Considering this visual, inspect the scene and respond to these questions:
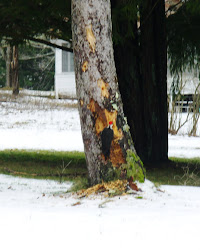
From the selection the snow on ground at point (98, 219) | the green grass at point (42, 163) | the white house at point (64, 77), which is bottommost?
the green grass at point (42, 163)

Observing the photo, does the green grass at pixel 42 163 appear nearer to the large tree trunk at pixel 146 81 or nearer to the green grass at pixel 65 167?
the green grass at pixel 65 167

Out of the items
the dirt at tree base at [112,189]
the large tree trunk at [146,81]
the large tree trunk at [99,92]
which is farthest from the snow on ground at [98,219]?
the large tree trunk at [146,81]

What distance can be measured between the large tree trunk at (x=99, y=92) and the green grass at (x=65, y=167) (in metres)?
1.83

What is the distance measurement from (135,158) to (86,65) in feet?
3.64

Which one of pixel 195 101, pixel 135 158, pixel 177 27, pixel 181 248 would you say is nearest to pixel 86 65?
pixel 135 158

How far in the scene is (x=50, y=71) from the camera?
128 feet

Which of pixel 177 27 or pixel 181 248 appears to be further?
pixel 177 27

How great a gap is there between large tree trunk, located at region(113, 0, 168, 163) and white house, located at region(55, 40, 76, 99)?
16938 millimetres

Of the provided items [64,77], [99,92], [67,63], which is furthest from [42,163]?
[67,63]

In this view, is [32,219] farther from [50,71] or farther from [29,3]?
[50,71]

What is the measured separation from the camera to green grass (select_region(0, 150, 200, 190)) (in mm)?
8070

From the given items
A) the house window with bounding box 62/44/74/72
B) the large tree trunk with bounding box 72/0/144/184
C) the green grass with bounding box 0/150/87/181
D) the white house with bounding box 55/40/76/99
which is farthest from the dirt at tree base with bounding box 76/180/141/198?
the house window with bounding box 62/44/74/72

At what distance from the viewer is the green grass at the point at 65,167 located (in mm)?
8070

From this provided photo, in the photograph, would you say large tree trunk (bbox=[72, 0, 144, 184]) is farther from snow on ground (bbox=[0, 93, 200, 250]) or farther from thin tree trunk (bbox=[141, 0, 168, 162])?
thin tree trunk (bbox=[141, 0, 168, 162])
